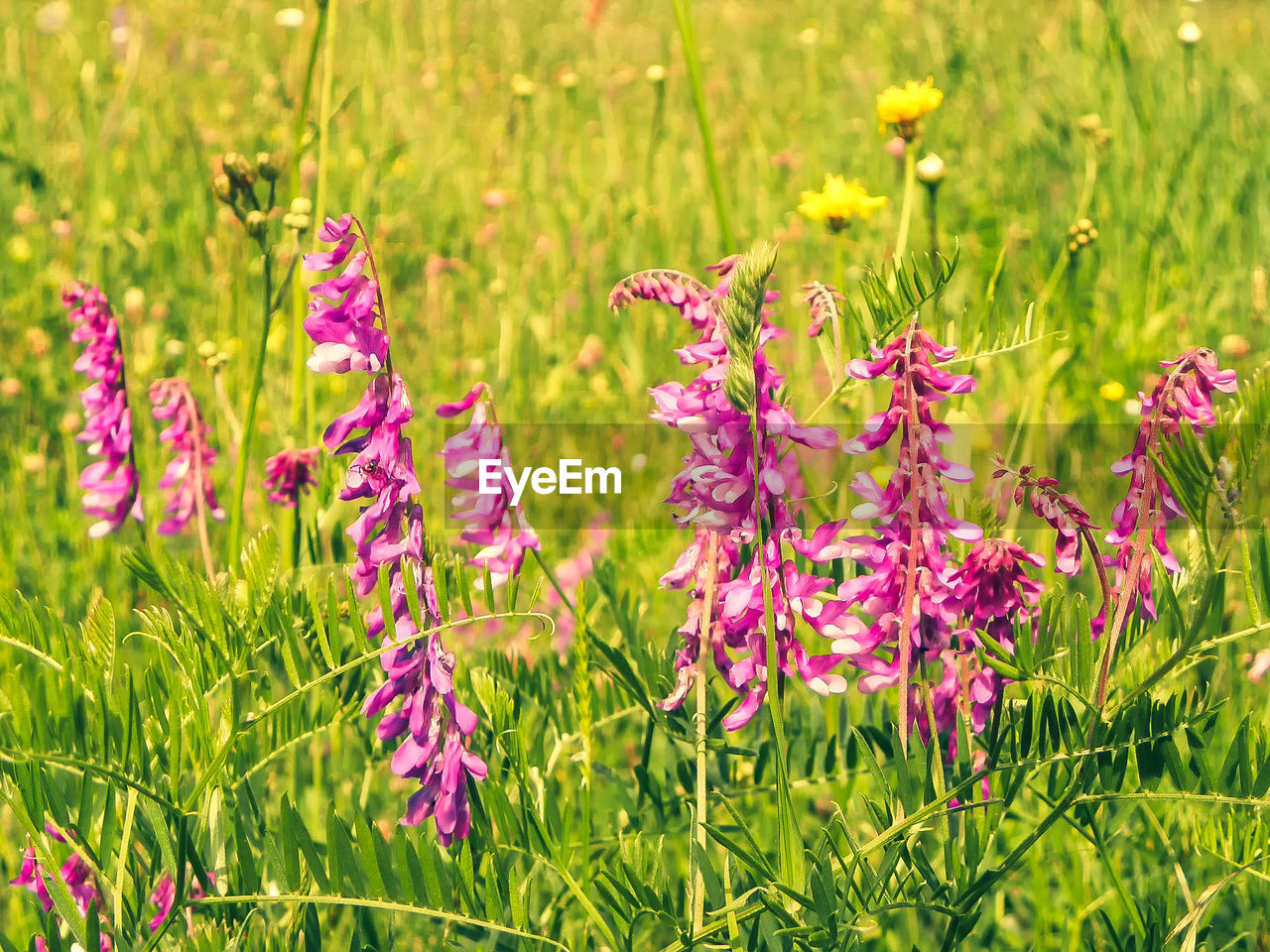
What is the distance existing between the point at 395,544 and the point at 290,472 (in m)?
0.60

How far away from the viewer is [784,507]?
1.03 meters

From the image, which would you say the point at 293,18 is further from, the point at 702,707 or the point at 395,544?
the point at 702,707

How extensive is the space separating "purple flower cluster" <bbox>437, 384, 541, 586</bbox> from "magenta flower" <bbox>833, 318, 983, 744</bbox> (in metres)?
0.36

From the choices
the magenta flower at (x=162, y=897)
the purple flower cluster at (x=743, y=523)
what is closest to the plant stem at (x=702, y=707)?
the purple flower cluster at (x=743, y=523)

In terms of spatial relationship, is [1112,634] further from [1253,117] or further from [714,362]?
[1253,117]

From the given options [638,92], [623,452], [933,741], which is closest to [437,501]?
[623,452]

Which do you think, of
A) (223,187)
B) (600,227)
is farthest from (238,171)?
(600,227)

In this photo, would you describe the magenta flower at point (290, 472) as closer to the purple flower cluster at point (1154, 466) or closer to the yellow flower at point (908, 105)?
the purple flower cluster at point (1154, 466)

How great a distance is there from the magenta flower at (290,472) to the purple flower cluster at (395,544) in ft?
1.74

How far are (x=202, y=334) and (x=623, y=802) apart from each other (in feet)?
7.85

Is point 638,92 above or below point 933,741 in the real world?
above

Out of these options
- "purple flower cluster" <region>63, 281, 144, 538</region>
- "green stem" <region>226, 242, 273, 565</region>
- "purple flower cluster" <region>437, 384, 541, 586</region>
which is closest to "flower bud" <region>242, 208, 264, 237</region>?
"green stem" <region>226, 242, 273, 565</region>

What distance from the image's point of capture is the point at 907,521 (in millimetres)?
1012

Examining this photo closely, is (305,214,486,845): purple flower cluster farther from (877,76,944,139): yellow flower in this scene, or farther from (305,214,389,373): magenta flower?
(877,76,944,139): yellow flower
